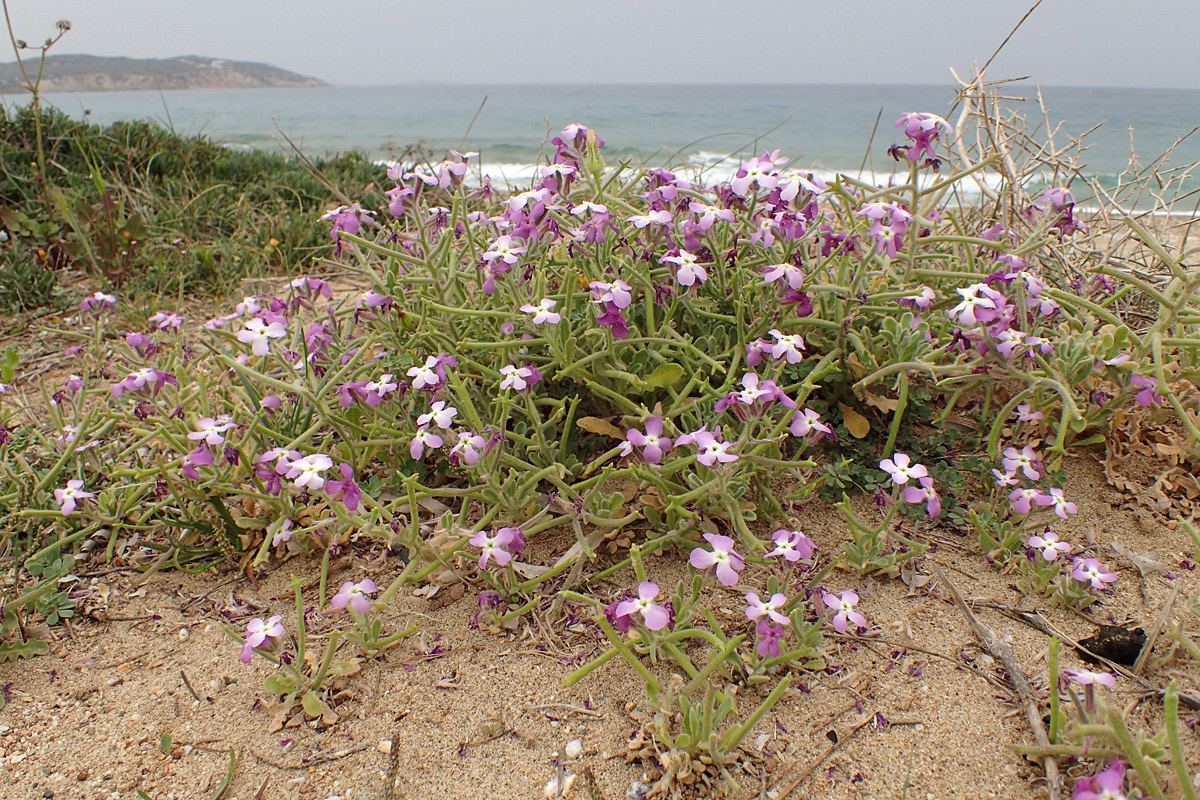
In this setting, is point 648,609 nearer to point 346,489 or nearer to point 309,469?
point 346,489

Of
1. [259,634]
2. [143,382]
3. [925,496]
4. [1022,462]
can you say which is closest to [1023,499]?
[1022,462]

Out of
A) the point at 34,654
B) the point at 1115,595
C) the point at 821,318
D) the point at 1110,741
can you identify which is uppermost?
the point at 821,318

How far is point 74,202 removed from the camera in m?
4.25

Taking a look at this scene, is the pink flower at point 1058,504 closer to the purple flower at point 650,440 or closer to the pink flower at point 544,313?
the purple flower at point 650,440

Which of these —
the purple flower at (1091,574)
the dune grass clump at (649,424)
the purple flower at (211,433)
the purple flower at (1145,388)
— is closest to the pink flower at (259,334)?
the dune grass clump at (649,424)

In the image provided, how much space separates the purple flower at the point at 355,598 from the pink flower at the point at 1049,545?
5.26ft

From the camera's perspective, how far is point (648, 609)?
1541 mm

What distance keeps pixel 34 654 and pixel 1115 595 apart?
8.67 ft

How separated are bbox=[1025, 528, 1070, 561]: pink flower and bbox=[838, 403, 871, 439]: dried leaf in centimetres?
50

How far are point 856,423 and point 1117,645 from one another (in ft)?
2.66

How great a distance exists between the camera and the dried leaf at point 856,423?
85.9 inches

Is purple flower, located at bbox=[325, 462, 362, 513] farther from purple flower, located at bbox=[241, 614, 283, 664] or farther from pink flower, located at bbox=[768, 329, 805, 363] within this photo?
pink flower, located at bbox=[768, 329, 805, 363]

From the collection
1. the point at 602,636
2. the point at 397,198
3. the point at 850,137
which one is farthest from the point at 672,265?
the point at 850,137

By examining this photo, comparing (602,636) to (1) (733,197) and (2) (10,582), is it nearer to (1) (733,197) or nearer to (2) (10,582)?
(1) (733,197)
